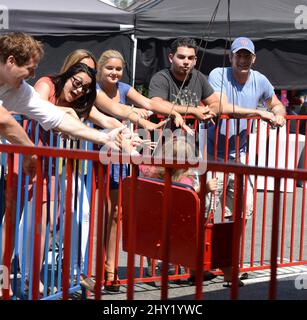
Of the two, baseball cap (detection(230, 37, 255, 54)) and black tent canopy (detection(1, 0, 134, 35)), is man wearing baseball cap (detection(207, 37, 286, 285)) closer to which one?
baseball cap (detection(230, 37, 255, 54))

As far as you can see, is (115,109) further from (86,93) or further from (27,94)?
(27,94)

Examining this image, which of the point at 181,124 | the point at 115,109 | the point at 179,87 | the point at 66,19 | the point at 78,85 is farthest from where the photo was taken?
the point at 66,19

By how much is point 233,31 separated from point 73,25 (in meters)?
2.18

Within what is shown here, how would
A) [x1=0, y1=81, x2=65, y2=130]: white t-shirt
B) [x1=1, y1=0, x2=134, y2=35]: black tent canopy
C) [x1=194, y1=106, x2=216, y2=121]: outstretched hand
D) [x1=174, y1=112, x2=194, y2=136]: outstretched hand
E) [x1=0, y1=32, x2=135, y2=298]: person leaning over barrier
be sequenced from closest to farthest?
1. [x1=0, y1=32, x2=135, y2=298]: person leaning over barrier
2. [x1=0, y1=81, x2=65, y2=130]: white t-shirt
3. [x1=174, y1=112, x2=194, y2=136]: outstretched hand
4. [x1=194, y1=106, x2=216, y2=121]: outstretched hand
5. [x1=1, y1=0, x2=134, y2=35]: black tent canopy

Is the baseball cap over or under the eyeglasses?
over

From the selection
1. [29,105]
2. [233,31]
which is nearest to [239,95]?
[29,105]

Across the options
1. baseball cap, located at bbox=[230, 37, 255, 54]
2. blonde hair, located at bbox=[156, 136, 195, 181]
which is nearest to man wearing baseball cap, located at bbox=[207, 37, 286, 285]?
baseball cap, located at bbox=[230, 37, 255, 54]

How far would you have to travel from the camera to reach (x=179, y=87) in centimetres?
679

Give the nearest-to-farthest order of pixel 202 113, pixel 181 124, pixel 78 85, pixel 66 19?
1. pixel 78 85
2. pixel 181 124
3. pixel 202 113
4. pixel 66 19

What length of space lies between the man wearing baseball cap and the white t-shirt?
2.04 meters

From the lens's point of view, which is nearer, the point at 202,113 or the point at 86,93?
the point at 86,93

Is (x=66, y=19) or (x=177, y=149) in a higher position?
(x=66, y=19)

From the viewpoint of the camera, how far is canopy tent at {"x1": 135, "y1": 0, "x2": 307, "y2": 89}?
1140cm

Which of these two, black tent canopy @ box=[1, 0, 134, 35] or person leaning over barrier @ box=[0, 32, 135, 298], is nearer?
person leaning over barrier @ box=[0, 32, 135, 298]
